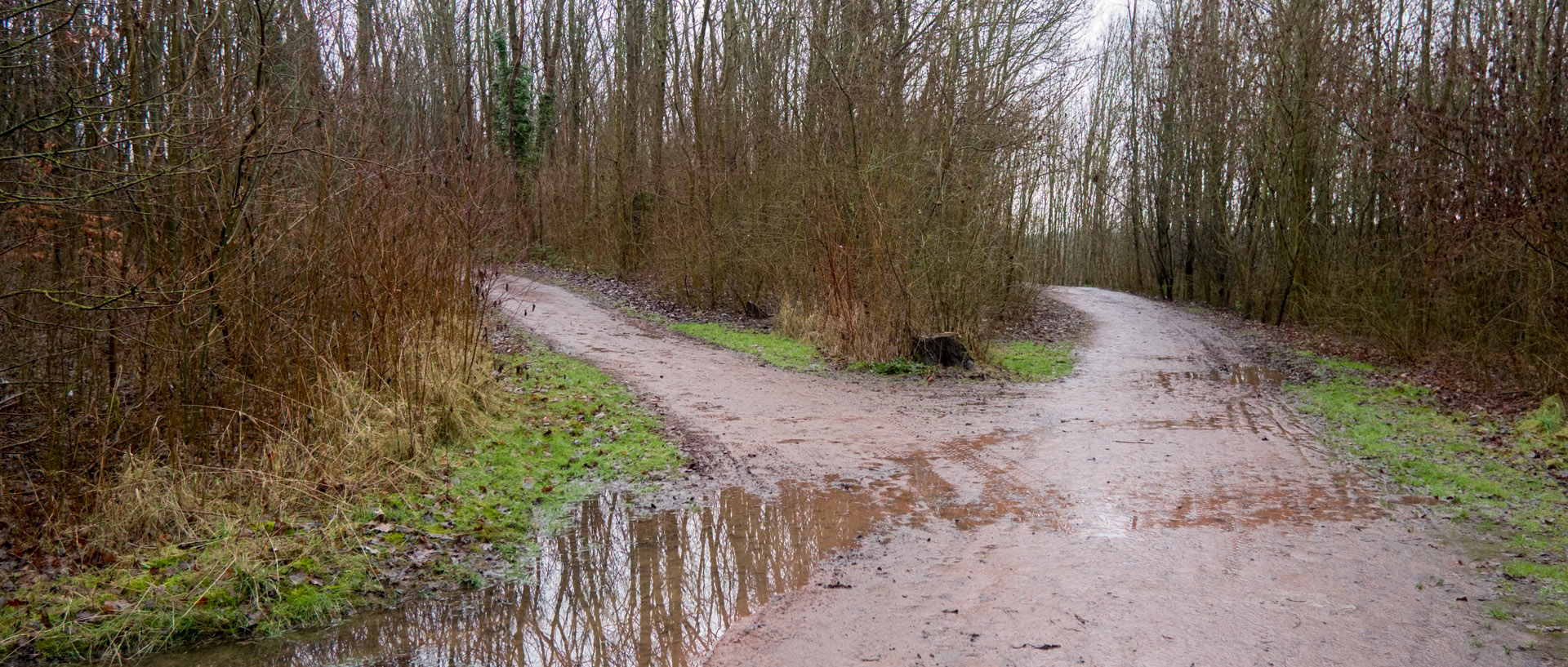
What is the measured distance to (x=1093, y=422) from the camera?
1015 centimetres

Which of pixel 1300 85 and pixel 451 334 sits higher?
pixel 1300 85

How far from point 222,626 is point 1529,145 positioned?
14251 millimetres

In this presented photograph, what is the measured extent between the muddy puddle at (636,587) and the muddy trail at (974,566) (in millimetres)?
19

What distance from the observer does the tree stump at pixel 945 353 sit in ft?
45.3

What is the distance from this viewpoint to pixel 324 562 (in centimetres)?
520

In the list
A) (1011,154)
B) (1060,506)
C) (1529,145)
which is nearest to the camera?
(1060,506)

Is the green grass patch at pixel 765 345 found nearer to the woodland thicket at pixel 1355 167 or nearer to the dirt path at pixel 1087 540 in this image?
the dirt path at pixel 1087 540

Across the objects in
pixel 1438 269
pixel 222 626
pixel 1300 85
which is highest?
pixel 1300 85

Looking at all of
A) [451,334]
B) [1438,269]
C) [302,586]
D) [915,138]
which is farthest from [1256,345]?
[302,586]

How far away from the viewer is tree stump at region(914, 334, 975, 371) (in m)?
13.8

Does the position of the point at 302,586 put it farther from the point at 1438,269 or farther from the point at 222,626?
the point at 1438,269

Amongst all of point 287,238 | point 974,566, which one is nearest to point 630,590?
point 974,566

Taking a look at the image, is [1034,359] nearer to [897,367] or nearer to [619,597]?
[897,367]

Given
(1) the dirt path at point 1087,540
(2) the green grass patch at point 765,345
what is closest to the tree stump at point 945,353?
(1) the dirt path at point 1087,540
